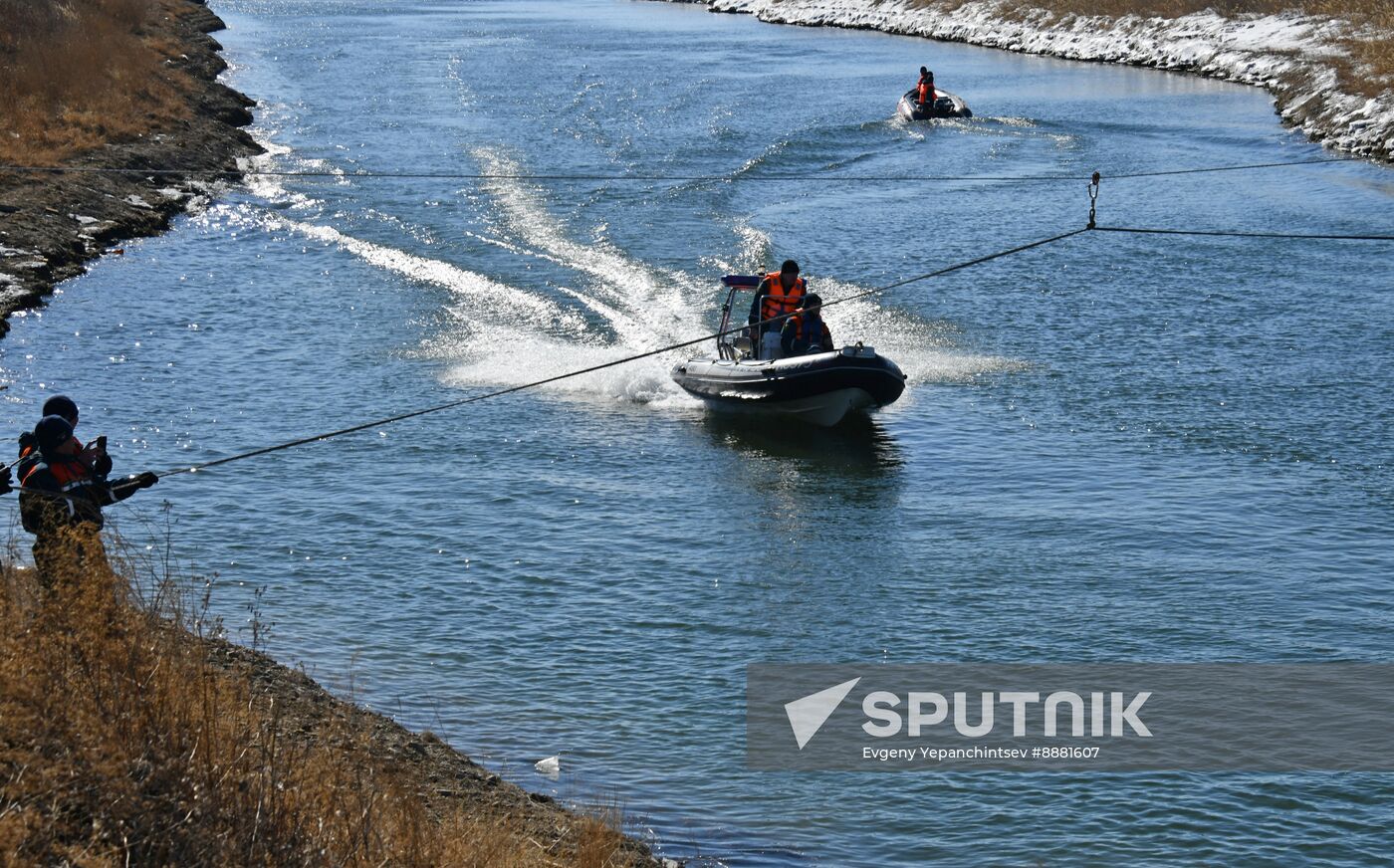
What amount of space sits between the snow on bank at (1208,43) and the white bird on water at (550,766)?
34409mm

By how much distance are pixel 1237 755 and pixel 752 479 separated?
8.86 metres

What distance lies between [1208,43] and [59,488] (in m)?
53.5

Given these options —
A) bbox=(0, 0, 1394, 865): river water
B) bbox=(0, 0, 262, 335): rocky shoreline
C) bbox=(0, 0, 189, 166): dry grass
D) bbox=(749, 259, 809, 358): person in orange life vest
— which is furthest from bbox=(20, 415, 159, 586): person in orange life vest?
bbox=(0, 0, 189, 166): dry grass

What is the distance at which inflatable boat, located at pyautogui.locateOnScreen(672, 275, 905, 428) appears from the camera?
21.4 meters

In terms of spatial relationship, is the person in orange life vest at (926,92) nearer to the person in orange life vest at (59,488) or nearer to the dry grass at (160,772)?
the person in orange life vest at (59,488)

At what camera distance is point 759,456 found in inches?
864

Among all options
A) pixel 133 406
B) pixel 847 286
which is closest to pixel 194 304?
pixel 133 406

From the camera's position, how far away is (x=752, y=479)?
2086cm

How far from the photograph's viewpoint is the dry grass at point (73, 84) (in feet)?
123

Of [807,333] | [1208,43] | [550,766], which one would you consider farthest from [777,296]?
[1208,43]

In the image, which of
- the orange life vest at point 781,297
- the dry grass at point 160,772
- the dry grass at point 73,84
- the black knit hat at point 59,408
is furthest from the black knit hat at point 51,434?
the dry grass at point 73,84

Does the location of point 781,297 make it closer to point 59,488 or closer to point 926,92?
point 59,488

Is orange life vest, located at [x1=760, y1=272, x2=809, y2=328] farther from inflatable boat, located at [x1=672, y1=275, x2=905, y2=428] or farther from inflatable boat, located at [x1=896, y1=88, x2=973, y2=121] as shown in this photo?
inflatable boat, located at [x1=896, y1=88, x2=973, y2=121]

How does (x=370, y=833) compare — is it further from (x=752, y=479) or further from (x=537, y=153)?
(x=537, y=153)
